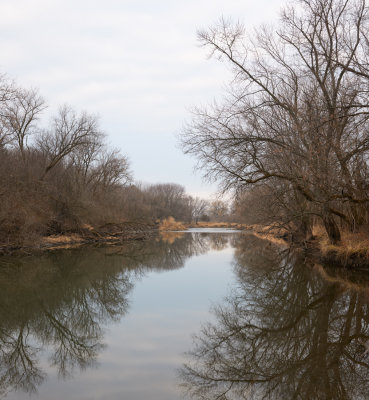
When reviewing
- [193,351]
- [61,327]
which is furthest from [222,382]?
[61,327]

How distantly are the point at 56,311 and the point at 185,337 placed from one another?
3.64 meters

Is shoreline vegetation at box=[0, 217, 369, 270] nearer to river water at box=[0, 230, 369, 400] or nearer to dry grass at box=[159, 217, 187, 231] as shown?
river water at box=[0, 230, 369, 400]

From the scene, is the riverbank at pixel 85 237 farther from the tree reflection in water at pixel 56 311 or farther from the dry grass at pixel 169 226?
the dry grass at pixel 169 226

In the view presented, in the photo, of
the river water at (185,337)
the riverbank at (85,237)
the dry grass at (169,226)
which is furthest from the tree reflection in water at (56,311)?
the dry grass at (169,226)

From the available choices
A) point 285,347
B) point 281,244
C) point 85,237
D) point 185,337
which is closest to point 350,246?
point 285,347

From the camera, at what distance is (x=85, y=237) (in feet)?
103

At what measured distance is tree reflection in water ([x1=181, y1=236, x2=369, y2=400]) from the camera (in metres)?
4.82

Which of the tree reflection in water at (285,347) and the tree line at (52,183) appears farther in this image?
the tree line at (52,183)

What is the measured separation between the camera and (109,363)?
5.81 m

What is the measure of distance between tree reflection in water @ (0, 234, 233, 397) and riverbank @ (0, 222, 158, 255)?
4.57m

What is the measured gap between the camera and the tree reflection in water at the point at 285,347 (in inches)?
190

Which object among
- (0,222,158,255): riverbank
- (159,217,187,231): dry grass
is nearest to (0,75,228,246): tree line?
(0,222,158,255): riverbank

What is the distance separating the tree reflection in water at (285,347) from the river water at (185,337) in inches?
0.8

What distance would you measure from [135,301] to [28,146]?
2720 cm
